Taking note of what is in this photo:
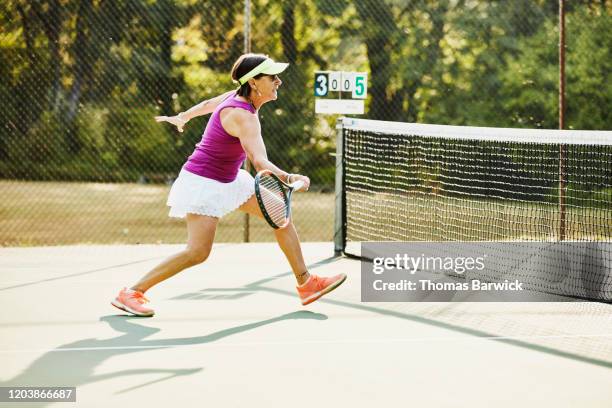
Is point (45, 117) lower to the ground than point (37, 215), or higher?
higher

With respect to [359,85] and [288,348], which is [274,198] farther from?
[359,85]

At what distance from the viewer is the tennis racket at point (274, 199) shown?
602cm

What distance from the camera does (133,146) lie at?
19969mm

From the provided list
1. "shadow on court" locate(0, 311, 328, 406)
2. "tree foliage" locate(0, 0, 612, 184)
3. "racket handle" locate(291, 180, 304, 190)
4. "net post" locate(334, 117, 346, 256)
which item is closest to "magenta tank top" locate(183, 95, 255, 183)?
"racket handle" locate(291, 180, 304, 190)

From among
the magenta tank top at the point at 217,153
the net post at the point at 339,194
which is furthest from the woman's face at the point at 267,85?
the net post at the point at 339,194

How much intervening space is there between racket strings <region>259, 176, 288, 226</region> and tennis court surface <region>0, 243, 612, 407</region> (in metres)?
0.70

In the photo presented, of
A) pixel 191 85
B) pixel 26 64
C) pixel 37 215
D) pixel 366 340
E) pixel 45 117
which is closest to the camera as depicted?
pixel 366 340

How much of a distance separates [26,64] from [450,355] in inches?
574

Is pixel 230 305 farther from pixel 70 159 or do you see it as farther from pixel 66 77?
pixel 66 77

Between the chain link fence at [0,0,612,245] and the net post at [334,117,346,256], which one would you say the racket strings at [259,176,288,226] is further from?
the chain link fence at [0,0,612,245]

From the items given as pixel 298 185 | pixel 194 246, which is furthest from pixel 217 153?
pixel 298 185

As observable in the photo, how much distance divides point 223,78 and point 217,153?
1639 cm

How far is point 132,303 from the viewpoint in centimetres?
636

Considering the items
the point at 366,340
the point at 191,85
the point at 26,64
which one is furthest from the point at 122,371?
the point at 191,85
